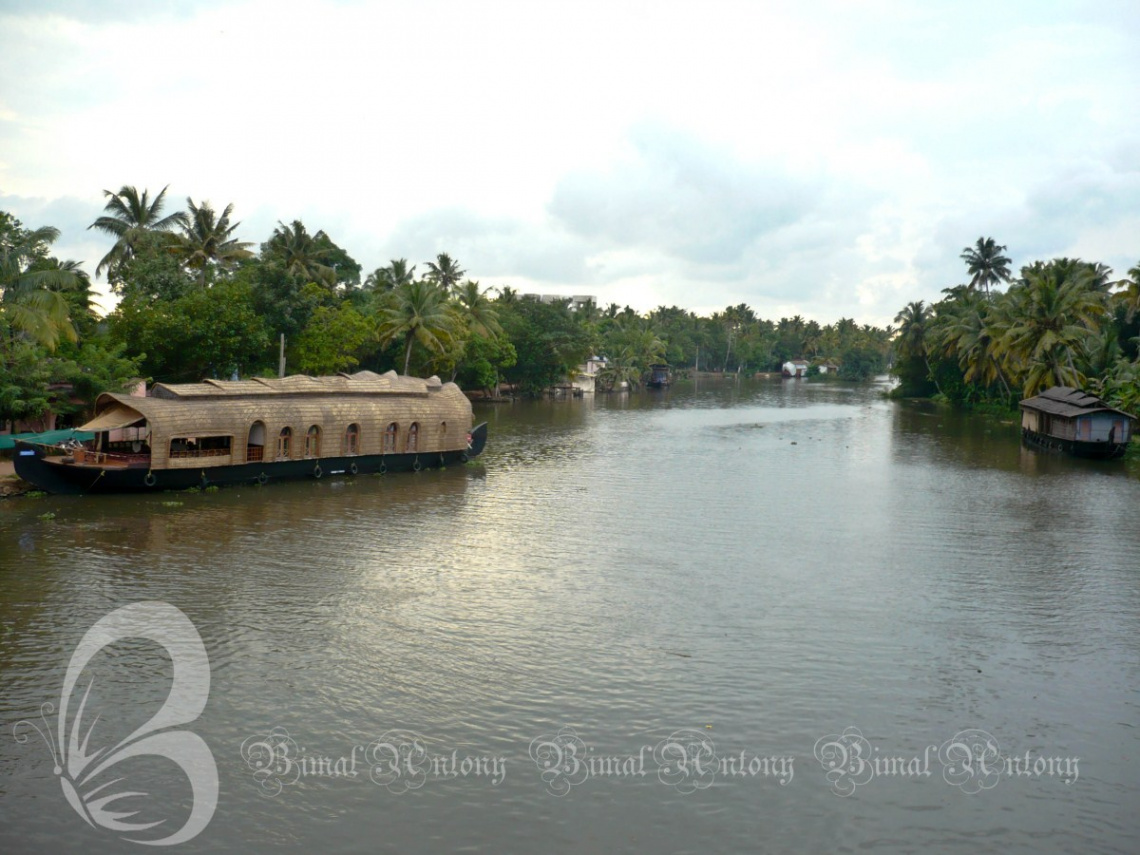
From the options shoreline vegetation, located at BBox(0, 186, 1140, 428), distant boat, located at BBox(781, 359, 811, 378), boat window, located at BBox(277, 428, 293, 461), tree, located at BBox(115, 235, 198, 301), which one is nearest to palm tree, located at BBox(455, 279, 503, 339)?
shoreline vegetation, located at BBox(0, 186, 1140, 428)

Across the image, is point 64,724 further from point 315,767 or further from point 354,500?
point 354,500

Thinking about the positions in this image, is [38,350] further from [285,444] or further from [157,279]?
[157,279]

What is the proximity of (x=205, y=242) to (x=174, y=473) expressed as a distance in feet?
78.2

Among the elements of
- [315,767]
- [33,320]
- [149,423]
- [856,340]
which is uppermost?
[856,340]

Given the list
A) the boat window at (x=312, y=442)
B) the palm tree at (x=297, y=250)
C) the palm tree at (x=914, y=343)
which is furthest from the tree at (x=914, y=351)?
the boat window at (x=312, y=442)

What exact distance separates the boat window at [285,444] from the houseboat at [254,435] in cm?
3

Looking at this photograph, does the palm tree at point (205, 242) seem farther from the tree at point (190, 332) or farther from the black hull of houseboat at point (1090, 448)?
the black hull of houseboat at point (1090, 448)

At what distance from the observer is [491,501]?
94.5 ft

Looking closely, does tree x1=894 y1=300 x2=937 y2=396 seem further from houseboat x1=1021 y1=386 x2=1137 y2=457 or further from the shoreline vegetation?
houseboat x1=1021 y1=386 x2=1137 y2=457

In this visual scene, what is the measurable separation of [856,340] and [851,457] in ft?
468

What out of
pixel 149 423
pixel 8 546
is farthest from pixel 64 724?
pixel 149 423

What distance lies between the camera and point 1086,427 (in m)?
40.9

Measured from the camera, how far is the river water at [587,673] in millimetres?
10414

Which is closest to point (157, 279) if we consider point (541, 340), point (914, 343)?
point (541, 340)
